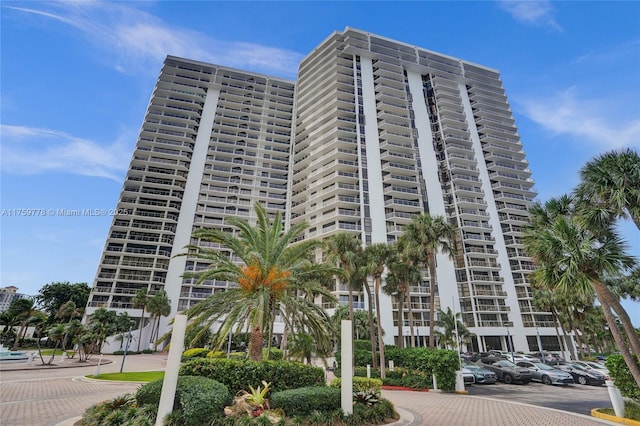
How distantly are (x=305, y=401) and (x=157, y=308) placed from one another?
5066cm

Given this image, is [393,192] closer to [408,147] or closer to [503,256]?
[408,147]

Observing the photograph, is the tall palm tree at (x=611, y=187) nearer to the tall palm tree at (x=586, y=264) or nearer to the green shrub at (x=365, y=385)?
the tall palm tree at (x=586, y=264)

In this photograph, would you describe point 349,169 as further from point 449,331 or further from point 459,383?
point 459,383

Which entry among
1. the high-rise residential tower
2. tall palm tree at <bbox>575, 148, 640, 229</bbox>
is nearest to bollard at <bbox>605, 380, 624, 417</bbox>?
tall palm tree at <bbox>575, 148, 640, 229</bbox>

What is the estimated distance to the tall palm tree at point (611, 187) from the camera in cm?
1252

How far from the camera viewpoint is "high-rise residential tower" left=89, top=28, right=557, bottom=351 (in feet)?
184

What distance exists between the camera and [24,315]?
140ft

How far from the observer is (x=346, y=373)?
1051cm

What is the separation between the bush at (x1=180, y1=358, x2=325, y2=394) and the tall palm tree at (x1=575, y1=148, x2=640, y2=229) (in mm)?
14632

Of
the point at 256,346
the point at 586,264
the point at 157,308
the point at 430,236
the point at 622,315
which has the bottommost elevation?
the point at 256,346

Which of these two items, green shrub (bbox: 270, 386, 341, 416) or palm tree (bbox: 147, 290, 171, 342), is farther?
palm tree (bbox: 147, 290, 171, 342)

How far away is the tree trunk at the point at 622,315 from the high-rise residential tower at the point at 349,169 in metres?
38.7

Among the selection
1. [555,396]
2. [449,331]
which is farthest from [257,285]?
[449,331]

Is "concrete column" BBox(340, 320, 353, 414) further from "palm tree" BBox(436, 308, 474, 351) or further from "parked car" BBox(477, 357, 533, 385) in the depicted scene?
"palm tree" BBox(436, 308, 474, 351)
